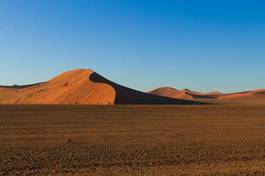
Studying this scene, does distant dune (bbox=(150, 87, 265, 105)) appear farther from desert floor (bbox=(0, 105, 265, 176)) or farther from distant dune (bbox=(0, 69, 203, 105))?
desert floor (bbox=(0, 105, 265, 176))

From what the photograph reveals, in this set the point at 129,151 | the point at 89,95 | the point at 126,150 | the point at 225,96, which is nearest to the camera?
the point at 129,151

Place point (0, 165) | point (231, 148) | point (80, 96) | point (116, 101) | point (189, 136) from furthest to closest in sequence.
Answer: point (80, 96) < point (116, 101) < point (189, 136) < point (231, 148) < point (0, 165)

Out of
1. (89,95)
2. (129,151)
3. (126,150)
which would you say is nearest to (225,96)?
(89,95)

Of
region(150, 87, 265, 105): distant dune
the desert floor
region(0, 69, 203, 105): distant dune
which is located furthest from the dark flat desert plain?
region(150, 87, 265, 105): distant dune

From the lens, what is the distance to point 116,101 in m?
54.7

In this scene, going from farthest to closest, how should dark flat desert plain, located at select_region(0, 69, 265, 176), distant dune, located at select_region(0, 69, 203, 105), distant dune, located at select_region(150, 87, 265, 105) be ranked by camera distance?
1. distant dune, located at select_region(150, 87, 265, 105)
2. distant dune, located at select_region(0, 69, 203, 105)
3. dark flat desert plain, located at select_region(0, 69, 265, 176)

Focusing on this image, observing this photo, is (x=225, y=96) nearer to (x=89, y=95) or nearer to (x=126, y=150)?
(x=89, y=95)

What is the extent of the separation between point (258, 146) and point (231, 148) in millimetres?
1245

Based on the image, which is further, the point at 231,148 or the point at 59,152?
the point at 231,148

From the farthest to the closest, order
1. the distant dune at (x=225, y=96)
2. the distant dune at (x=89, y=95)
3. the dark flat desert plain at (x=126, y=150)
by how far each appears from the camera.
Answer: the distant dune at (x=225, y=96) → the distant dune at (x=89, y=95) → the dark flat desert plain at (x=126, y=150)

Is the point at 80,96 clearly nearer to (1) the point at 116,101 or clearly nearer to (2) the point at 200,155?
(1) the point at 116,101

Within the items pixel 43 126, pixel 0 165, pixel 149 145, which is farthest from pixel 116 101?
pixel 0 165

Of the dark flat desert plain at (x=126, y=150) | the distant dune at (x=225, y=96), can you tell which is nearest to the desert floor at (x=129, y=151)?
the dark flat desert plain at (x=126, y=150)

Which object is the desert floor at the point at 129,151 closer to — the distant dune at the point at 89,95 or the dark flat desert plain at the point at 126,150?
the dark flat desert plain at the point at 126,150
